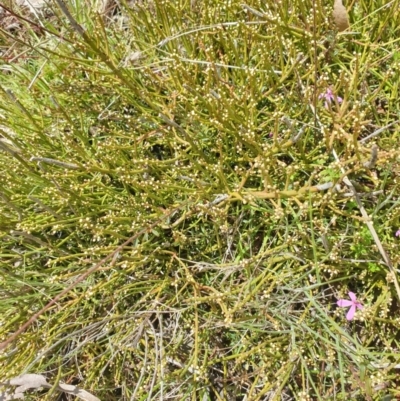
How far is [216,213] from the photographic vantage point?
4.94 ft

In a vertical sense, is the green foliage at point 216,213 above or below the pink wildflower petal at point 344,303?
above

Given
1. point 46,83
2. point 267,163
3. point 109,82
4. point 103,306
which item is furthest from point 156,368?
point 46,83

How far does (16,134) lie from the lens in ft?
6.39

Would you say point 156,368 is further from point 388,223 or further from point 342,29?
point 342,29

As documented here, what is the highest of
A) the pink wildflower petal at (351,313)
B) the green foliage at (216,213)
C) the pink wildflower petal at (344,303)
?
the green foliage at (216,213)

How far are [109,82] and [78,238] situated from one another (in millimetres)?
592

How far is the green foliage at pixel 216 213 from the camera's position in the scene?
4.85 feet

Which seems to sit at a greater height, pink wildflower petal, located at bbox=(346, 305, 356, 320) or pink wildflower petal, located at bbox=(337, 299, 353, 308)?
pink wildflower petal, located at bbox=(337, 299, 353, 308)

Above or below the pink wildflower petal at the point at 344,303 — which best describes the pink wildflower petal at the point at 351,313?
below

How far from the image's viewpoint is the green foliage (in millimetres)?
1479

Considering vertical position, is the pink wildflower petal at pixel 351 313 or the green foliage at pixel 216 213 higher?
the green foliage at pixel 216 213

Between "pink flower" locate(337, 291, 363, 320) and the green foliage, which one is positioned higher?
the green foliage

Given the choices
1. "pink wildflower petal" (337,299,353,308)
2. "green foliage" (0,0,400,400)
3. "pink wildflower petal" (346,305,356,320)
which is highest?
"green foliage" (0,0,400,400)

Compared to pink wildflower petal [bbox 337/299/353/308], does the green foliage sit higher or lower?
higher
